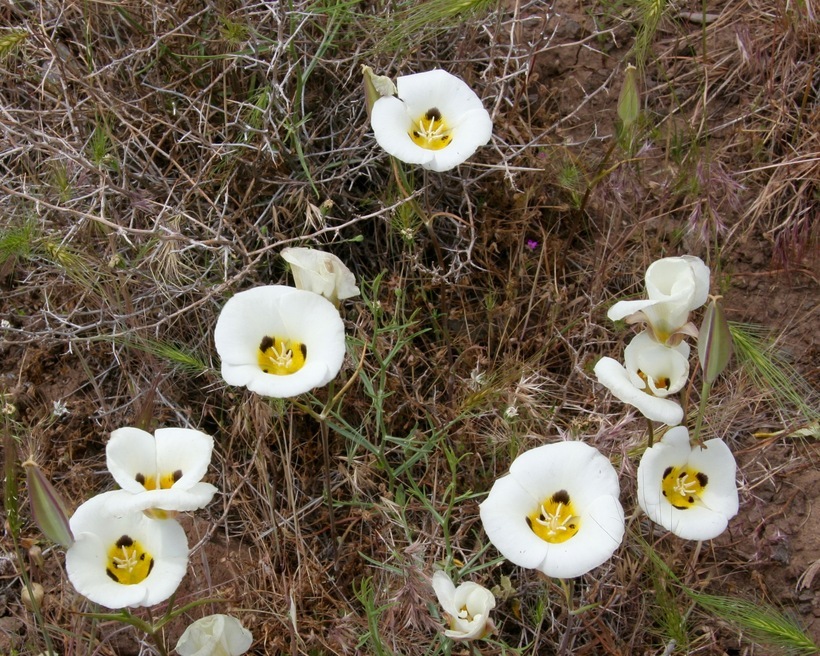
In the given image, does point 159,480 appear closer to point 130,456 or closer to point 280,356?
point 130,456

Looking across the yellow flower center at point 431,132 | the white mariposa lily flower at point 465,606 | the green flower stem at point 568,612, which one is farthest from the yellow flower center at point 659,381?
the yellow flower center at point 431,132

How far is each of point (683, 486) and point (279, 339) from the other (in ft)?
3.71

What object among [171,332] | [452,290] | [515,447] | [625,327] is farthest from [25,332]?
[625,327]

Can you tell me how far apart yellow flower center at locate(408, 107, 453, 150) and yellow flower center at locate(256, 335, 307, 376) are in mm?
784

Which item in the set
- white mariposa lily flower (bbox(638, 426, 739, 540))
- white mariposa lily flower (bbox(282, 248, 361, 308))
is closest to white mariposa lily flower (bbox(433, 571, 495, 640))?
white mariposa lily flower (bbox(638, 426, 739, 540))

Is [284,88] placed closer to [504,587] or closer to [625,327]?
[625,327]

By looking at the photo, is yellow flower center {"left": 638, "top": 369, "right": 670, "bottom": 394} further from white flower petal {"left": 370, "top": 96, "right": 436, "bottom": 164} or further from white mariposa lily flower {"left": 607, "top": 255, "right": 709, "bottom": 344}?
white flower petal {"left": 370, "top": 96, "right": 436, "bottom": 164}

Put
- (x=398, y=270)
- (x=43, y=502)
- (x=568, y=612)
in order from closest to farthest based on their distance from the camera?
(x=43, y=502) → (x=568, y=612) → (x=398, y=270)

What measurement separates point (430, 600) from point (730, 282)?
61.1 inches

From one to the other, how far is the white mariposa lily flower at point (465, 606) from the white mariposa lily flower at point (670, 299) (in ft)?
2.51

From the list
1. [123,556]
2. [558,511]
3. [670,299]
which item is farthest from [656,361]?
[123,556]

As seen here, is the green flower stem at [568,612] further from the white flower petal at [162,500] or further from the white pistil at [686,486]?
the white flower petal at [162,500]

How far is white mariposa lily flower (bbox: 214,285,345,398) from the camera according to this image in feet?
6.67

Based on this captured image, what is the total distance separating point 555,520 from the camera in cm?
211
